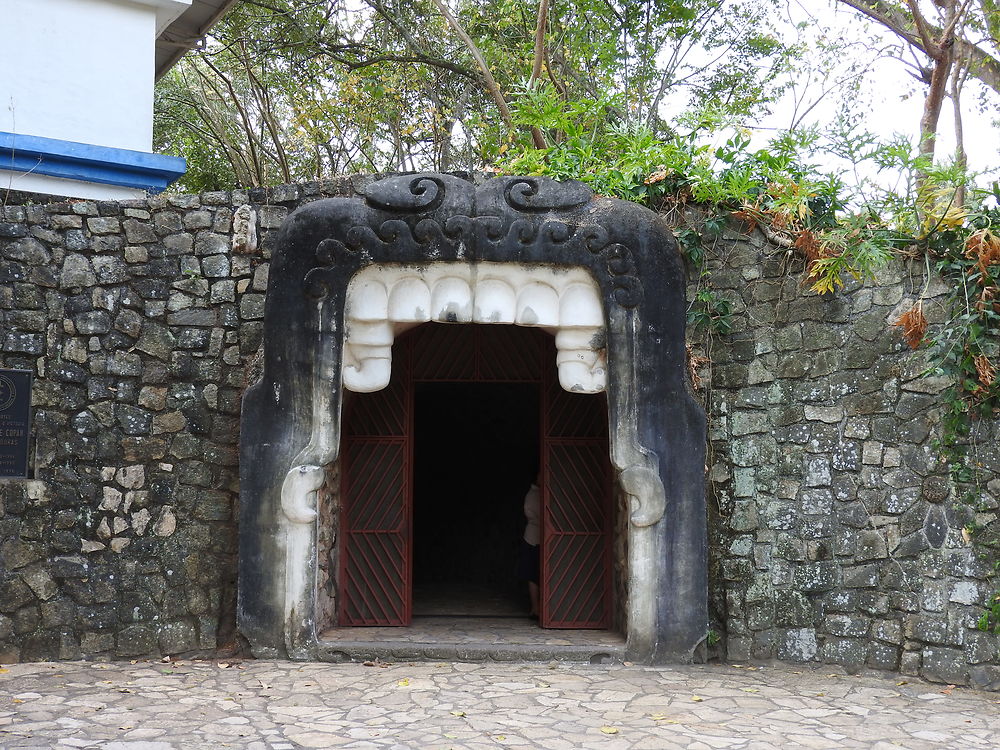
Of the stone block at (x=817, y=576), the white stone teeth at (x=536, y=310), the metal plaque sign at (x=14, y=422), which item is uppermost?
the white stone teeth at (x=536, y=310)

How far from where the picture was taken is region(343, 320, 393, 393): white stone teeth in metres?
5.70

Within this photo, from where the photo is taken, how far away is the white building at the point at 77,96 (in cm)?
741

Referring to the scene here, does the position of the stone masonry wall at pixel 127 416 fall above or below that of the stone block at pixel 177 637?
above

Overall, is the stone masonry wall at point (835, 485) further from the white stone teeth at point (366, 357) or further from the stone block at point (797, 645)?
the white stone teeth at point (366, 357)

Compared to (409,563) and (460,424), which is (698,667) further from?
(460,424)

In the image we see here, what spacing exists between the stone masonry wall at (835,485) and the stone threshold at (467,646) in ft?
2.80

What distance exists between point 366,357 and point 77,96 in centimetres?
402

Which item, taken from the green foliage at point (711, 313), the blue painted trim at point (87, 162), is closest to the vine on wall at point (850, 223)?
the green foliage at point (711, 313)

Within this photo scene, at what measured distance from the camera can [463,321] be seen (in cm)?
566

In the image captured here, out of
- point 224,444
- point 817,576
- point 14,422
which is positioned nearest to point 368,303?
point 224,444

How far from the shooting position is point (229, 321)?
617 cm

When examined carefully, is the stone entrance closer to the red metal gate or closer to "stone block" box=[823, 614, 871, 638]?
"stone block" box=[823, 614, 871, 638]

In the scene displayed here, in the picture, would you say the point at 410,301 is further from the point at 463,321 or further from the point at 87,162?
the point at 87,162

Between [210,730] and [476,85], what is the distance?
33.7 ft
